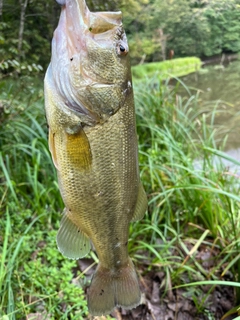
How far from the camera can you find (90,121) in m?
1.29

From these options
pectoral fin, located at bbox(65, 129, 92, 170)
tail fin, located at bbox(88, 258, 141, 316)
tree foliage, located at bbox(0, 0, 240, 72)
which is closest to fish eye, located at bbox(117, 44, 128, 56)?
pectoral fin, located at bbox(65, 129, 92, 170)

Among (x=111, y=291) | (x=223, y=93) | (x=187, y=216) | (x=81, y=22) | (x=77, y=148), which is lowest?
(x=223, y=93)

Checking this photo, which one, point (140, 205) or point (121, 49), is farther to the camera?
point (140, 205)

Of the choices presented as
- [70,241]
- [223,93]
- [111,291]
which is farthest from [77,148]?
[223,93]

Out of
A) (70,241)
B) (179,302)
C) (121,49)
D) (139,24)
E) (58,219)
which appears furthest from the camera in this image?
(139,24)

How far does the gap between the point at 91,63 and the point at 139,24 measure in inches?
174

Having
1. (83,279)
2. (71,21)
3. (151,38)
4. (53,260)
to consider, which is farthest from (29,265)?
(151,38)

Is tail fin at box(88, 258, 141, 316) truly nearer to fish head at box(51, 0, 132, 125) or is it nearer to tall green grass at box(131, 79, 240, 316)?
fish head at box(51, 0, 132, 125)

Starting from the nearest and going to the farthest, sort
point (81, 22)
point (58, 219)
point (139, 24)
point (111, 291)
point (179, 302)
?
point (81, 22) → point (111, 291) → point (179, 302) → point (58, 219) → point (139, 24)

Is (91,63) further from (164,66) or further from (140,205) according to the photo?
(164,66)

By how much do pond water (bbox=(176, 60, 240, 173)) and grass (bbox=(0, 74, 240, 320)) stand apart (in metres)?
1.01

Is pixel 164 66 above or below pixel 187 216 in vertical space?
below

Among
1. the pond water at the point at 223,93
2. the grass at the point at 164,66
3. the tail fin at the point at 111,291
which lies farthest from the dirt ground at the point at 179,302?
the grass at the point at 164,66

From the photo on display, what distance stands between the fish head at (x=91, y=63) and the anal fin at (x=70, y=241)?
0.45m
